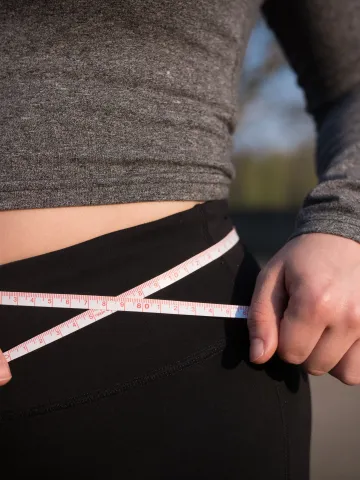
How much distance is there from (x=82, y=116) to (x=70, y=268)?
26cm

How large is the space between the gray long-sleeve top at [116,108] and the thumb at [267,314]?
11 cm

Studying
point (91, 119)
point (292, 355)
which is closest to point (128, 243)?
point (91, 119)

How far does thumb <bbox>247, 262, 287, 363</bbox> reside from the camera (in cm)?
83

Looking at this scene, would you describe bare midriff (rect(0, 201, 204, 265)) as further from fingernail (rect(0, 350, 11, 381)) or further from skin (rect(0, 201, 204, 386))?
fingernail (rect(0, 350, 11, 381))

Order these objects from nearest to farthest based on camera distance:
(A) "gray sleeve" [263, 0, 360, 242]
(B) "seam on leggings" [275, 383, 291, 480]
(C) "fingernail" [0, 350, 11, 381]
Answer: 1. (C) "fingernail" [0, 350, 11, 381]
2. (B) "seam on leggings" [275, 383, 291, 480]
3. (A) "gray sleeve" [263, 0, 360, 242]

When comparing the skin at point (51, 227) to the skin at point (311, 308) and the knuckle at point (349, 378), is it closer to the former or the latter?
the skin at point (311, 308)

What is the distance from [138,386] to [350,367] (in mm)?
348

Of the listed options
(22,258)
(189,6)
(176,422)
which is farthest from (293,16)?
(176,422)

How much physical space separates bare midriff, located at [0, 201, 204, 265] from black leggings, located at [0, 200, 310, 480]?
1.1 inches

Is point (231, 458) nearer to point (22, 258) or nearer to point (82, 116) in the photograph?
point (22, 258)

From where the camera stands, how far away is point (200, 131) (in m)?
0.96

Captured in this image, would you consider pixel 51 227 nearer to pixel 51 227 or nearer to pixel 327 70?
pixel 51 227

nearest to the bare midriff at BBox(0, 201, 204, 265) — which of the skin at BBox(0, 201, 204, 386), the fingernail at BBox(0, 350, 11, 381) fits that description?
the skin at BBox(0, 201, 204, 386)

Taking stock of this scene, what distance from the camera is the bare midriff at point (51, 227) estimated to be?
888 millimetres
